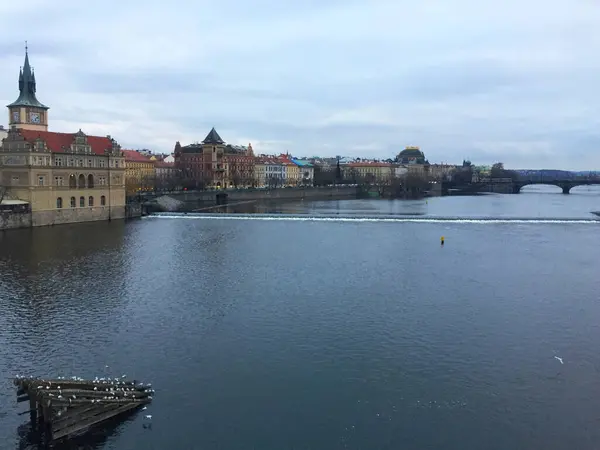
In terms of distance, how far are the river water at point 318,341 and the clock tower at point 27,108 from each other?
25.7 meters

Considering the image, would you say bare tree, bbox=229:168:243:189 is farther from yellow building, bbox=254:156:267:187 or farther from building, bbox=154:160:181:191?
yellow building, bbox=254:156:267:187

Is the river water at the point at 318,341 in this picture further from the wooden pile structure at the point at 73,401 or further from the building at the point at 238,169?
the building at the point at 238,169

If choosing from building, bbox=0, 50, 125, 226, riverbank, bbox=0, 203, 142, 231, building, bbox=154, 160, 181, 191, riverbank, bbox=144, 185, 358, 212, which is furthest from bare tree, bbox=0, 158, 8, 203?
building, bbox=154, 160, 181, 191

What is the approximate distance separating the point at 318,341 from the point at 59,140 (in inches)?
1526

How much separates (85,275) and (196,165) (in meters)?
77.4

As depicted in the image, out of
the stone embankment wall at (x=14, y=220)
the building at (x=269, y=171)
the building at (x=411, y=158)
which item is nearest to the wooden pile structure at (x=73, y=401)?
the stone embankment wall at (x=14, y=220)

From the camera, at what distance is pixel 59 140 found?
48.0 metres

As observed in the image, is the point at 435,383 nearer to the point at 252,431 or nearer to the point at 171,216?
the point at 252,431

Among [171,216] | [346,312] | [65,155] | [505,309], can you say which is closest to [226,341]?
[346,312]

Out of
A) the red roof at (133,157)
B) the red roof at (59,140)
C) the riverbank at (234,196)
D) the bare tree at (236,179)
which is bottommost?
the riverbank at (234,196)

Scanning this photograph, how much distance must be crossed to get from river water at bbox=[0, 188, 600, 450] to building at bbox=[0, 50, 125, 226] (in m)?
12.8

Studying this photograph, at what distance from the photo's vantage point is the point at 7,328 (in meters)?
17.8

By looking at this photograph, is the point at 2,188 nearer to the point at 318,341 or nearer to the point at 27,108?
the point at 27,108

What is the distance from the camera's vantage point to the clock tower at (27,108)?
54031 mm
